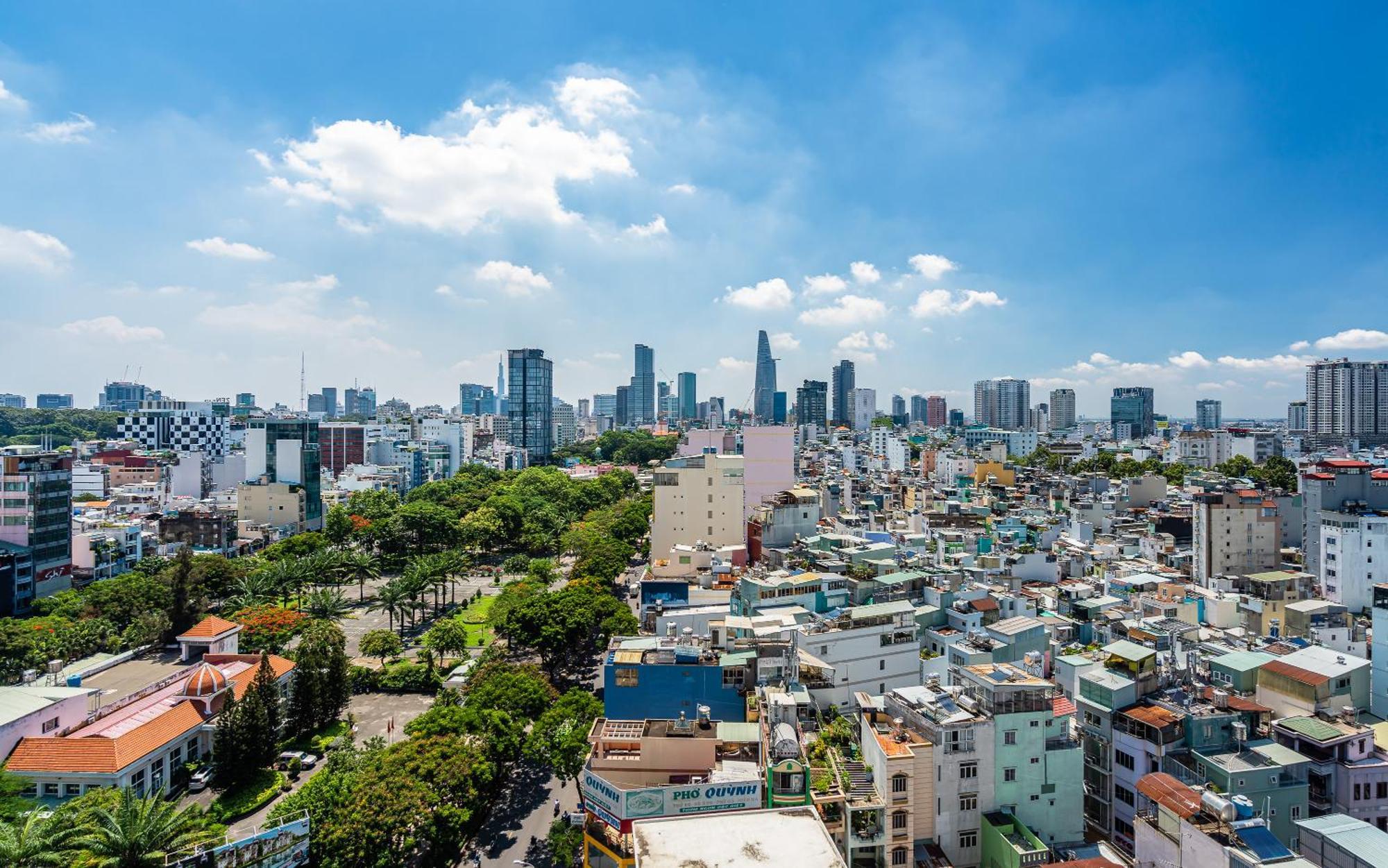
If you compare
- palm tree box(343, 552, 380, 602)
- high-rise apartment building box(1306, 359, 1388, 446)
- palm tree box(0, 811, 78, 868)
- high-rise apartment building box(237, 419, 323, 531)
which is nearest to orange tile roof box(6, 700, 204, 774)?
palm tree box(0, 811, 78, 868)

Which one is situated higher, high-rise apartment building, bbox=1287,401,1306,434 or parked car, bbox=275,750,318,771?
high-rise apartment building, bbox=1287,401,1306,434

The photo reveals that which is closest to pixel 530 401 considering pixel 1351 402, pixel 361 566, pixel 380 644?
pixel 361 566

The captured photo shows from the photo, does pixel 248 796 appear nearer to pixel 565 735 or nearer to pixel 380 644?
pixel 565 735

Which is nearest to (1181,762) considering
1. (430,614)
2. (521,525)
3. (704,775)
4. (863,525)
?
(704,775)

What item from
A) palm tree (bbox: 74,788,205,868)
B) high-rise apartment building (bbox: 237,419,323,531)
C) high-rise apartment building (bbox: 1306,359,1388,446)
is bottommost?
palm tree (bbox: 74,788,205,868)

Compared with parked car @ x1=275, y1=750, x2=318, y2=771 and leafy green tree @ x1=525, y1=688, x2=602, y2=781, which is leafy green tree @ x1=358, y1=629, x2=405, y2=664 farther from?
leafy green tree @ x1=525, y1=688, x2=602, y2=781
